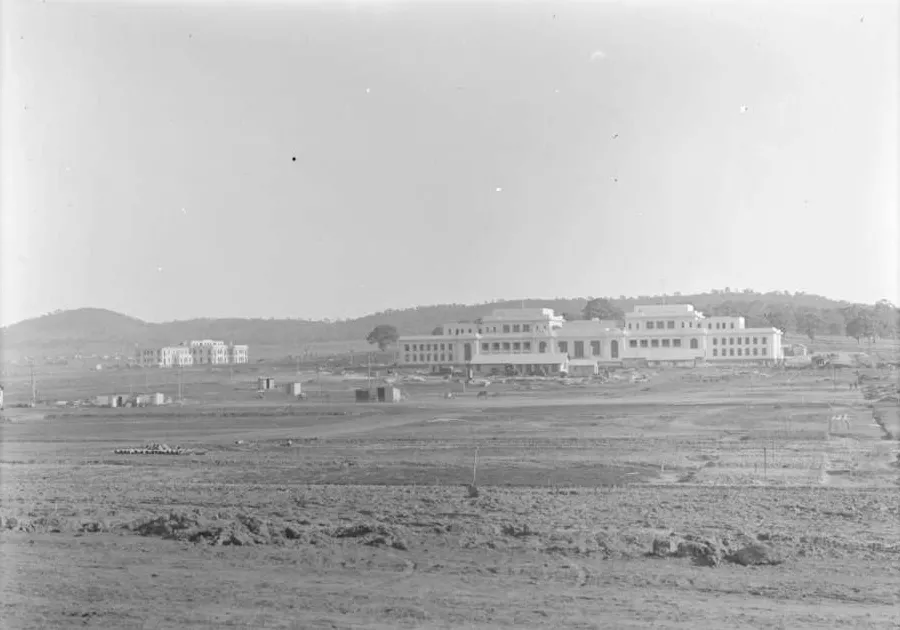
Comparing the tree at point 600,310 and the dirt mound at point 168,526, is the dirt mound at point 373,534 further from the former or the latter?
the tree at point 600,310

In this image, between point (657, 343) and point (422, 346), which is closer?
point (657, 343)

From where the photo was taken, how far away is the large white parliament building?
200 feet

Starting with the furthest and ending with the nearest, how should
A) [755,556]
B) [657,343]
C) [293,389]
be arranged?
[657,343] < [293,389] < [755,556]

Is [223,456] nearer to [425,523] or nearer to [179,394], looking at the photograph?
[425,523]

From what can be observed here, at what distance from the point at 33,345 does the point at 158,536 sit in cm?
4791

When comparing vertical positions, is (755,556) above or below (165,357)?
below

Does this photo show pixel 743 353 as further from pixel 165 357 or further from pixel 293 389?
pixel 165 357

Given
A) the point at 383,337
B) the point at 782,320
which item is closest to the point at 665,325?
the point at 782,320

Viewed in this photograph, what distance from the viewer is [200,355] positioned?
60875 mm

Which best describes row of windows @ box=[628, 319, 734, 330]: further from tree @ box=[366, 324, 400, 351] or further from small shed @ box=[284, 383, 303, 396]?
small shed @ box=[284, 383, 303, 396]

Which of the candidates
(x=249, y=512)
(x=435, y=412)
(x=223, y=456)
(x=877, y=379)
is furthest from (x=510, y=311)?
(x=249, y=512)

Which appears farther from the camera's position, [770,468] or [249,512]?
[770,468]

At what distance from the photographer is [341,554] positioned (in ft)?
35.0

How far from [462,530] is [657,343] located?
53.0m
